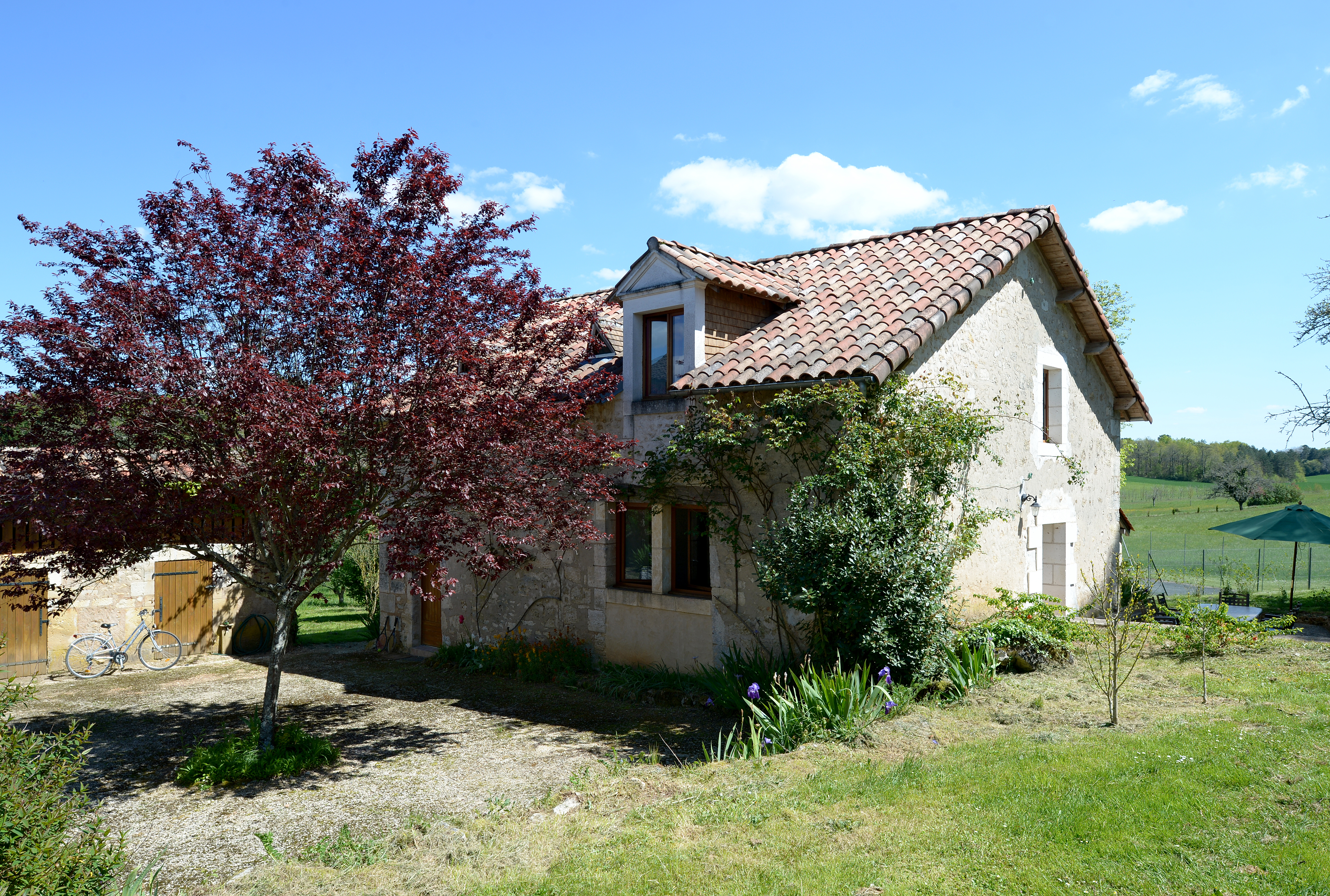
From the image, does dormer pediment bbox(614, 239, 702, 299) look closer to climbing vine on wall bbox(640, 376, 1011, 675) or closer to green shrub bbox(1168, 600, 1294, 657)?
climbing vine on wall bbox(640, 376, 1011, 675)

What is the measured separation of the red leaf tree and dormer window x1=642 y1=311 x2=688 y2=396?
2.52 metres

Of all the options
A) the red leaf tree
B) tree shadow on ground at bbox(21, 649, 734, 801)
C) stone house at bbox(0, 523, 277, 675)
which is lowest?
tree shadow on ground at bbox(21, 649, 734, 801)

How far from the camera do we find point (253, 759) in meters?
8.09

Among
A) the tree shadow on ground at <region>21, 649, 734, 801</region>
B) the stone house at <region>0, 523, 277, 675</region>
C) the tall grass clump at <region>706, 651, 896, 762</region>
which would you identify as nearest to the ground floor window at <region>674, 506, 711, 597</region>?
the tree shadow on ground at <region>21, 649, 734, 801</region>

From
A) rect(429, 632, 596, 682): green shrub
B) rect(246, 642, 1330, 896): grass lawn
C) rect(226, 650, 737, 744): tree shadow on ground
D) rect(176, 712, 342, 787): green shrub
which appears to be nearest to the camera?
rect(246, 642, 1330, 896): grass lawn

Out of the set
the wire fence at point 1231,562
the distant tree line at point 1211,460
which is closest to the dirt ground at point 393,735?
the wire fence at point 1231,562

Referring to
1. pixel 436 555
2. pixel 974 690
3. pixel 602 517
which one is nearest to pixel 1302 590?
pixel 974 690

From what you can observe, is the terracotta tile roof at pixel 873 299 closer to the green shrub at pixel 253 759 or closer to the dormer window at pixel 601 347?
the dormer window at pixel 601 347

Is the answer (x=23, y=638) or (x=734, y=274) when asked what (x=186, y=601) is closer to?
(x=23, y=638)

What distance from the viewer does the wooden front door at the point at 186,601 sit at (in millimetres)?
13938

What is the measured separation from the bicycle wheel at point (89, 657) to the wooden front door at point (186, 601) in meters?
0.85

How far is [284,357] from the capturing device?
7871 mm

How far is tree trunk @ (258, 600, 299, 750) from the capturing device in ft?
27.6

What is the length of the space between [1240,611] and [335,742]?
1415 cm
